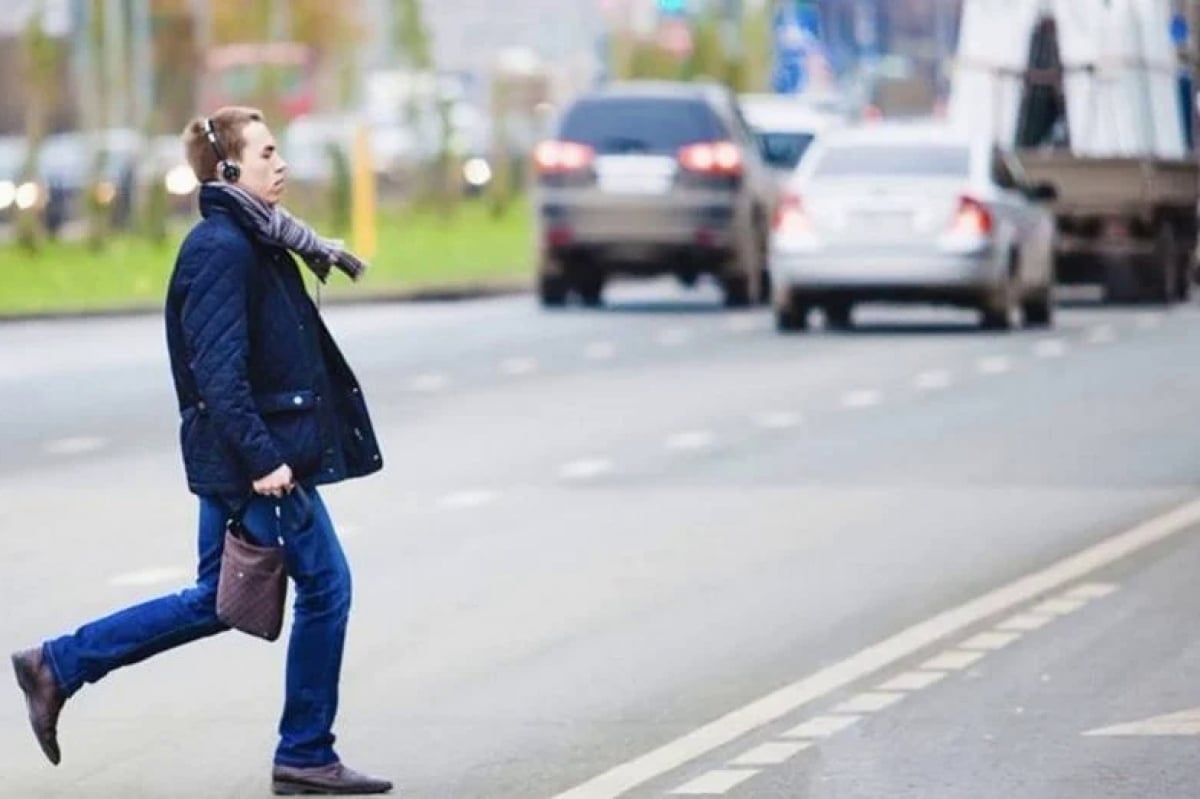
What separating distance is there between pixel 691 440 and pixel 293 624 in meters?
12.7

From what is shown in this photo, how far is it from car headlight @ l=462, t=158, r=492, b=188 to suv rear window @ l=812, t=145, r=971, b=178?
46.5 m

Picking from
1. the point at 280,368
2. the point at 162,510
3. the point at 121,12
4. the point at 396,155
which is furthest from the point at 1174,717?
the point at 396,155

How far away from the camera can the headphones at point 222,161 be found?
34.5 ft

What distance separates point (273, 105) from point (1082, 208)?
66.1 feet

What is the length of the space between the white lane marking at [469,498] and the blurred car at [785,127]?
22219 millimetres

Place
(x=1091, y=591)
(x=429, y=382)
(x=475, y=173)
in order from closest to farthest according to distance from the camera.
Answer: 1. (x=1091, y=591)
2. (x=429, y=382)
3. (x=475, y=173)

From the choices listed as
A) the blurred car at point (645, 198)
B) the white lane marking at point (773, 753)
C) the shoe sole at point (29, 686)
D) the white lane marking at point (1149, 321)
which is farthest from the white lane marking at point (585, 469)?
the blurred car at point (645, 198)

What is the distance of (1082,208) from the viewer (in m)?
39.3

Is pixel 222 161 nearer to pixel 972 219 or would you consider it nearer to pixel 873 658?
pixel 873 658

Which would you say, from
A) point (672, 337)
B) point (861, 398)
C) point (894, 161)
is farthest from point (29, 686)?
point (894, 161)

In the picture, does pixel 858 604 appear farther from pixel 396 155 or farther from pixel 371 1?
pixel 371 1

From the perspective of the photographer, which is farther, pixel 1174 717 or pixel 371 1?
pixel 371 1

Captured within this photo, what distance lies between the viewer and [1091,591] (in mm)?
15367

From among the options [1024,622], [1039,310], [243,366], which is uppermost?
[243,366]
